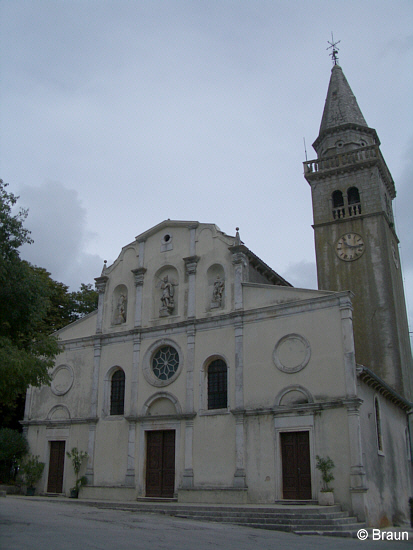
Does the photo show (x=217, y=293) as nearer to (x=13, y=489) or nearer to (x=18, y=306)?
(x=18, y=306)

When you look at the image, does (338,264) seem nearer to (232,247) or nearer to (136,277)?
(232,247)

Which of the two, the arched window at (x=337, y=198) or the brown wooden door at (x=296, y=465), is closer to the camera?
the brown wooden door at (x=296, y=465)

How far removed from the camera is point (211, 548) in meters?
11.1

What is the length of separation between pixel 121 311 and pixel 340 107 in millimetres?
19975

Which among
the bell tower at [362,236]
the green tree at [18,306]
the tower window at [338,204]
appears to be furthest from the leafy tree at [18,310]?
the tower window at [338,204]

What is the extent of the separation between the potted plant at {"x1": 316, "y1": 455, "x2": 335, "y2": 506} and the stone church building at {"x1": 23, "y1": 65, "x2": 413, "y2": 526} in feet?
0.90

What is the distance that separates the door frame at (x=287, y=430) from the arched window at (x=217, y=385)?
2825 millimetres

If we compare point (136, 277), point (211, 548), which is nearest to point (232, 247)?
point (136, 277)

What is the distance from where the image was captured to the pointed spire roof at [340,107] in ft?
114

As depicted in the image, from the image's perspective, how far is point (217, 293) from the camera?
971 inches

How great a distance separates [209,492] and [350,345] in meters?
7.99

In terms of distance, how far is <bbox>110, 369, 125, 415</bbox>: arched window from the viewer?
2578 cm

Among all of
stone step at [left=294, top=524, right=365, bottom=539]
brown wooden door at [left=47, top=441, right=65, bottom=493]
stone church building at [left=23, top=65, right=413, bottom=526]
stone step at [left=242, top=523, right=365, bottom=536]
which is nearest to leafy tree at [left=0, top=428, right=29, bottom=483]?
stone church building at [left=23, top=65, right=413, bottom=526]

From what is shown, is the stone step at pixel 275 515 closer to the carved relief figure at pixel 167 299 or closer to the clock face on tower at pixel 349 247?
the carved relief figure at pixel 167 299
